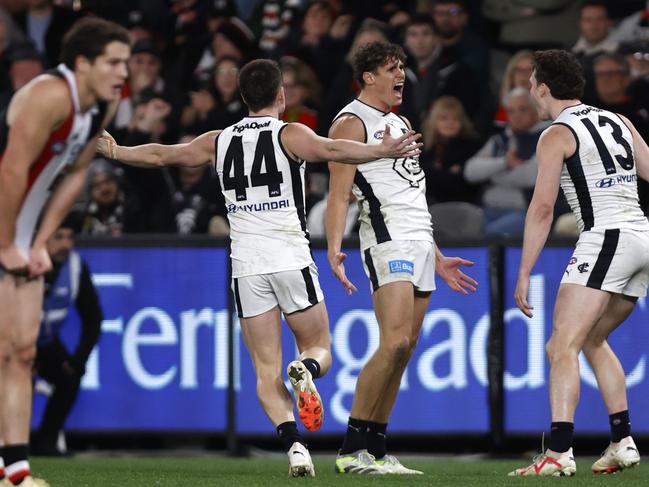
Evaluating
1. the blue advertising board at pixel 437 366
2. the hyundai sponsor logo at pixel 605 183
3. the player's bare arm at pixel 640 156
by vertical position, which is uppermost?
the player's bare arm at pixel 640 156

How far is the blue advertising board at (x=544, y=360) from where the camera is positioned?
1143 cm

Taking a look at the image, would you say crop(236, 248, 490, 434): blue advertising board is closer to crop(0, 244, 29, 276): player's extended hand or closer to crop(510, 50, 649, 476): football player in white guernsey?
crop(510, 50, 649, 476): football player in white guernsey

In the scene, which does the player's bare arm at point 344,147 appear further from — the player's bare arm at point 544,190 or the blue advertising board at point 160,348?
the blue advertising board at point 160,348

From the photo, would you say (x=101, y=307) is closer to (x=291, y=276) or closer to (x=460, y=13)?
(x=291, y=276)

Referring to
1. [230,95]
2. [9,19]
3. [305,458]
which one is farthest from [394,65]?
[9,19]

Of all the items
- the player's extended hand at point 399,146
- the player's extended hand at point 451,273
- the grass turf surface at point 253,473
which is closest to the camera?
the player's extended hand at point 399,146

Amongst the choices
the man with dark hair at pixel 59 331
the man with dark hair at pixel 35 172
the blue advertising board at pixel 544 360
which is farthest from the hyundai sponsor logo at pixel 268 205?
the man with dark hair at pixel 59 331

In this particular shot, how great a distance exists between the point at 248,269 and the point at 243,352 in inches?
119

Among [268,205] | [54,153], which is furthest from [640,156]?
[54,153]

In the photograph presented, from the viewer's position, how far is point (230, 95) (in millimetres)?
15008

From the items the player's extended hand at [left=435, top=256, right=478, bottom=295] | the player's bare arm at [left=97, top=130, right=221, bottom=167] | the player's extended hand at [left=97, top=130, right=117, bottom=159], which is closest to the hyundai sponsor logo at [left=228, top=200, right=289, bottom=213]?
the player's bare arm at [left=97, top=130, right=221, bottom=167]

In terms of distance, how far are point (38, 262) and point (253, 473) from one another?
301cm

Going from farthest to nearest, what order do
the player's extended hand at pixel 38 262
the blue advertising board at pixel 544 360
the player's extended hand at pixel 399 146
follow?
the blue advertising board at pixel 544 360
the player's extended hand at pixel 399 146
the player's extended hand at pixel 38 262

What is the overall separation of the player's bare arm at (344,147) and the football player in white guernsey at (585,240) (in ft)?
3.54
